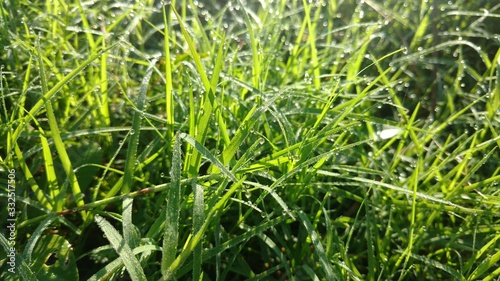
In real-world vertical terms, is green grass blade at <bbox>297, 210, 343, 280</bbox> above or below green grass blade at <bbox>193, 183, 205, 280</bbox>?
below

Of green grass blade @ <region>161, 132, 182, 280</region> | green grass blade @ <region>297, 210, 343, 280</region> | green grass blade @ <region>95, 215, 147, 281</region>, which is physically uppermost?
green grass blade @ <region>161, 132, 182, 280</region>

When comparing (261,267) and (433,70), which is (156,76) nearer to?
(261,267)

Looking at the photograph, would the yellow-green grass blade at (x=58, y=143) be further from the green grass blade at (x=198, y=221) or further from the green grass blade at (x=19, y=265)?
the green grass blade at (x=198, y=221)

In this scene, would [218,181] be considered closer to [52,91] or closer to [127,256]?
[127,256]

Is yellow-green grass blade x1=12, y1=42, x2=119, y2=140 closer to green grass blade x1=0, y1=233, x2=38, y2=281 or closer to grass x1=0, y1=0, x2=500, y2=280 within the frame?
grass x1=0, y1=0, x2=500, y2=280

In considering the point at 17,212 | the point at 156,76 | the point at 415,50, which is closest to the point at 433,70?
the point at 415,50

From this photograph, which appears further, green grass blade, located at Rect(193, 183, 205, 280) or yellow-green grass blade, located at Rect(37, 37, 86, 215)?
yellow-green grass blade, located at Rect(37, 37, 86, 215)

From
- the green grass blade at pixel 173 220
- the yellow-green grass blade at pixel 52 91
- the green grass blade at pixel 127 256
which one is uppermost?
the yellow-green grass blade at pixel 52 91

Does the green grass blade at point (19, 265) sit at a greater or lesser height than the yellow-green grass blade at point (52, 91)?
lesser

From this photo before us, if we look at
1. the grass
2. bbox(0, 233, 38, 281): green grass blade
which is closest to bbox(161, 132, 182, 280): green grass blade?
the grass

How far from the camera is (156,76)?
1413 millimetres

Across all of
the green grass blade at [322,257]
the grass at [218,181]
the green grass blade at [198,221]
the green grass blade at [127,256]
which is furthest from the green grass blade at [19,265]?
the green grass blade at [322,257]

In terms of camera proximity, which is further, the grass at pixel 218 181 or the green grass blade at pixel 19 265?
the grass at pixel 218 181

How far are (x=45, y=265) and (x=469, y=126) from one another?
1076 millimetres
